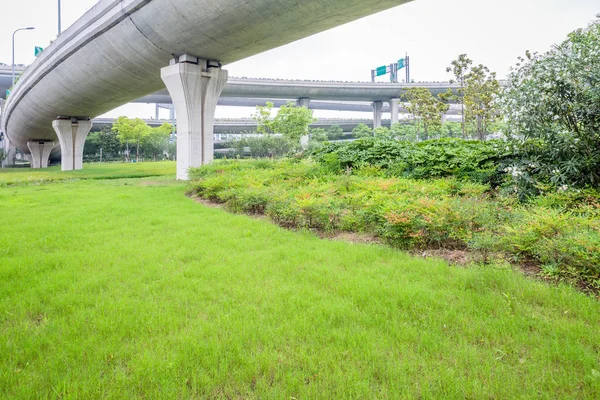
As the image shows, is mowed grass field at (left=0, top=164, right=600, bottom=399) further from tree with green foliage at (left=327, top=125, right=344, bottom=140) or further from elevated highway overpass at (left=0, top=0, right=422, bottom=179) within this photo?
tree with green foliage at (left=327, top=125, right=344, bottom=140)

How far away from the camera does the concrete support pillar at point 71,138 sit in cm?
3541

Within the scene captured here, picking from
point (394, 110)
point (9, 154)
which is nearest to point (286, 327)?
point (394, 110)

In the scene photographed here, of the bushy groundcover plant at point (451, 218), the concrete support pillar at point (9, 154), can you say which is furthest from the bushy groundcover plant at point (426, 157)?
the concrete support pillar at point (9, 154)

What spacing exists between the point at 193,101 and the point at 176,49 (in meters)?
2.75

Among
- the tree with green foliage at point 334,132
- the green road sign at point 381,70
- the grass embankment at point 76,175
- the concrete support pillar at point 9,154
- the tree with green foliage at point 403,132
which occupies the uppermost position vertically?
the green road sign at point 381,70

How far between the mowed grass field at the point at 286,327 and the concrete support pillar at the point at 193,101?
15.1 meters

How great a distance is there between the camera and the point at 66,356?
2.60 meters

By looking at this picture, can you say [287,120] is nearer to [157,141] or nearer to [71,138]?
[71,138]

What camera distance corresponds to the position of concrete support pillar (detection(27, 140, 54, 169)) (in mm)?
49062

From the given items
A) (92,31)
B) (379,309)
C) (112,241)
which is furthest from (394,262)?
(92,31)

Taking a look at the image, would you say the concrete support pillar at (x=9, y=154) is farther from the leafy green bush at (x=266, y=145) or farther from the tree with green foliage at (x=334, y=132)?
the tree with green foliage at (x=334, y=132)

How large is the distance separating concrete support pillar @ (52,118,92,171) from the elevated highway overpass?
16.9 ft

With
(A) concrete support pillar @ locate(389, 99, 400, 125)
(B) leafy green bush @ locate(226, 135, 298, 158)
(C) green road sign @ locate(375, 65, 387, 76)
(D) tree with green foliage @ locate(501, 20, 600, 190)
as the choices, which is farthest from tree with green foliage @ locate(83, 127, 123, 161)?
(D) tree with green foliage @ locate(501, 20, 600, 190)

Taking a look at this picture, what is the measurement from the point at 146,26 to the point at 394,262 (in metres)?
16.4
